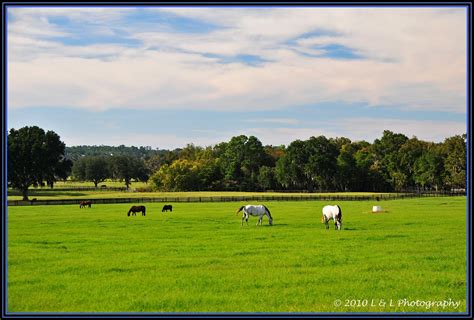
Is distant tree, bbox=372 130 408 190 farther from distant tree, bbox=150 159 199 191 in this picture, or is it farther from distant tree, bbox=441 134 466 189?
distant tree, bbox=150 159 199 191

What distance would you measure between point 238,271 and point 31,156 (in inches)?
2460

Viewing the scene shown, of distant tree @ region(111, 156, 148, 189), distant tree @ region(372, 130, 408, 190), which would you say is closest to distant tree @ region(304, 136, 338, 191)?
distant tree @ region(372, 130, 408, 190)

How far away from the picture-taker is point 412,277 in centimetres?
1301

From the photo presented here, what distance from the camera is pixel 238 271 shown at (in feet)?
45.0

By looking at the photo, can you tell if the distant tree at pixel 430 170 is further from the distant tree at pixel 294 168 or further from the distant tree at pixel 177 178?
the distant tree at pixel 177 178

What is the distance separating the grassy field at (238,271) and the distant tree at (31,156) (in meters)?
49.1

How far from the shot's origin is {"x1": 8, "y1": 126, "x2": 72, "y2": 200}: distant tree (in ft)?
223

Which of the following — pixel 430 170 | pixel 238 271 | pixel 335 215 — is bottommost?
pixel 238 271

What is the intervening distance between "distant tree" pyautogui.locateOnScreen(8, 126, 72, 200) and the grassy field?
161 ft

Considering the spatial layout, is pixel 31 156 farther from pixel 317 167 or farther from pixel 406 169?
pixel 406 169

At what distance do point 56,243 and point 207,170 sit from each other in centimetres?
7787

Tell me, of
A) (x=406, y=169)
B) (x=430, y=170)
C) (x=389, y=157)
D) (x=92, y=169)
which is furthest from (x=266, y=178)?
(x=92, y=169)

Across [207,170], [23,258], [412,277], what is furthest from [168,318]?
[207,170]

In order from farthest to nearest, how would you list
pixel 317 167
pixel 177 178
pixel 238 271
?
pixel 317 167 → pixel 177 178 → pixel 238 271
